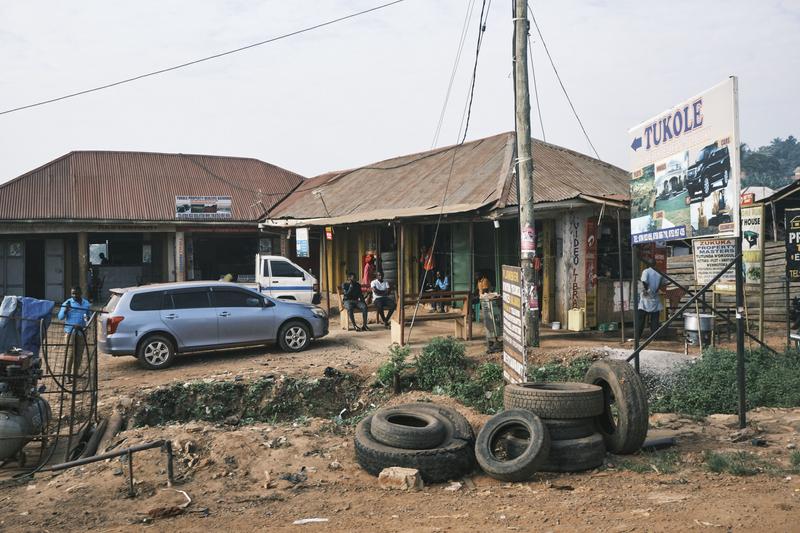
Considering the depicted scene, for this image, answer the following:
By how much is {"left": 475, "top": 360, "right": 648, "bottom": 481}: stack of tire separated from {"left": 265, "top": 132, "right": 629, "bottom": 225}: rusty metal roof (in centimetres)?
714

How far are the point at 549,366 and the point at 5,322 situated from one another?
805cm

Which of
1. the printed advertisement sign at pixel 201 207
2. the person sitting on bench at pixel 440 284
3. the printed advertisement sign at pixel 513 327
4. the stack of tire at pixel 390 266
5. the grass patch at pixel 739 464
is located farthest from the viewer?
the printed advertisement sign at pixel 201 207

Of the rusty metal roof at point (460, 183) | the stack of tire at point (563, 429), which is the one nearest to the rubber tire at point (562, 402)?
the stack of tire at point (563, 429)

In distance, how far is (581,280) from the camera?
15102 millimetres

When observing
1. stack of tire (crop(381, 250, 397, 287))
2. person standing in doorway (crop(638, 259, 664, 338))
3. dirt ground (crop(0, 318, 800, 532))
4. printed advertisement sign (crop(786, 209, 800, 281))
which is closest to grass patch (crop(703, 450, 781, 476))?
dirt ground (crop(0, 318, 800, 532))

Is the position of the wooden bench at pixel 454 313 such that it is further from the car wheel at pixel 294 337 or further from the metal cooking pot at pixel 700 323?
the metal cooking pot at pixel 700 323

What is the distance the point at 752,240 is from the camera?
41.6 ft

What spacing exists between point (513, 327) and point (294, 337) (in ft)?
20.9

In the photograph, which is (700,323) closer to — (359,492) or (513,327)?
(513,327)

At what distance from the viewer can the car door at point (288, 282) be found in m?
19.4

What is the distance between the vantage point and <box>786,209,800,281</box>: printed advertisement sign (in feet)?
36.3

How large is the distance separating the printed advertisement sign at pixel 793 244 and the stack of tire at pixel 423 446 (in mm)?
6787

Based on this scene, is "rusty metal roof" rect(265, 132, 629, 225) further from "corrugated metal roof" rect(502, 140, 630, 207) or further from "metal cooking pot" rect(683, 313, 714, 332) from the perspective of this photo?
"metal cooking pot" rect(683, 313, 714, 332)

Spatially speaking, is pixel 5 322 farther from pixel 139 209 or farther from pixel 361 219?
pixel 139 209
